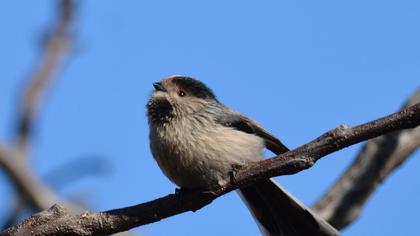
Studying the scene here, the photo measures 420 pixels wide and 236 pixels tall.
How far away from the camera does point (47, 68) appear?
8.51 meters

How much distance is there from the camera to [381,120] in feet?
10.9

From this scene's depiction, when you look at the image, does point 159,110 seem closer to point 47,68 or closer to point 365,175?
point 365,175

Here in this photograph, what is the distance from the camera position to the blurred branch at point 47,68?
8211mm

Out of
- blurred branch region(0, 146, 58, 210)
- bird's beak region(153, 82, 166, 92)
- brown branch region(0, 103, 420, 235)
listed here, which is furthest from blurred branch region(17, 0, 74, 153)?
brown branch region(0, 103, 420, 235)

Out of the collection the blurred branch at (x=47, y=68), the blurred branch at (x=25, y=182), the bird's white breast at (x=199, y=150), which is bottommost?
the bird's white breast at (x=199, y=150)

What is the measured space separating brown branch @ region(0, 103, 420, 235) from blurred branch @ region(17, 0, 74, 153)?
4670 mm

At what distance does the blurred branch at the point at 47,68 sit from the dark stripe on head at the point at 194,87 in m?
3.80

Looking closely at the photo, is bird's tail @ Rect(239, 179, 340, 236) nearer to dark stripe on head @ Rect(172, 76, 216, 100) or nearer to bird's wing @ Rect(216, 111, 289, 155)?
bird's wing @ Rect(216, 111, 289, 155)

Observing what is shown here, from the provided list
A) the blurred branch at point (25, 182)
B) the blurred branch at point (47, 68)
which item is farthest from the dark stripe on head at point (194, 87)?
the blurred branch at point (47, 68)

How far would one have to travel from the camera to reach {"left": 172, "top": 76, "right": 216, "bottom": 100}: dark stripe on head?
4.77 metres

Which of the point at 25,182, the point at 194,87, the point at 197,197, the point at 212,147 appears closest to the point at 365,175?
the point at 194,87

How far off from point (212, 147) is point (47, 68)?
476 centimetres

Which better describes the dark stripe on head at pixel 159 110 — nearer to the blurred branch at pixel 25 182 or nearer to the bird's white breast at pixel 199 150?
the bird's white breast at pixel 199 150

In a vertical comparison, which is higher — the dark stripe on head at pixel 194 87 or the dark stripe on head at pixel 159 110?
the dark stripe on head at pixel 194 87
